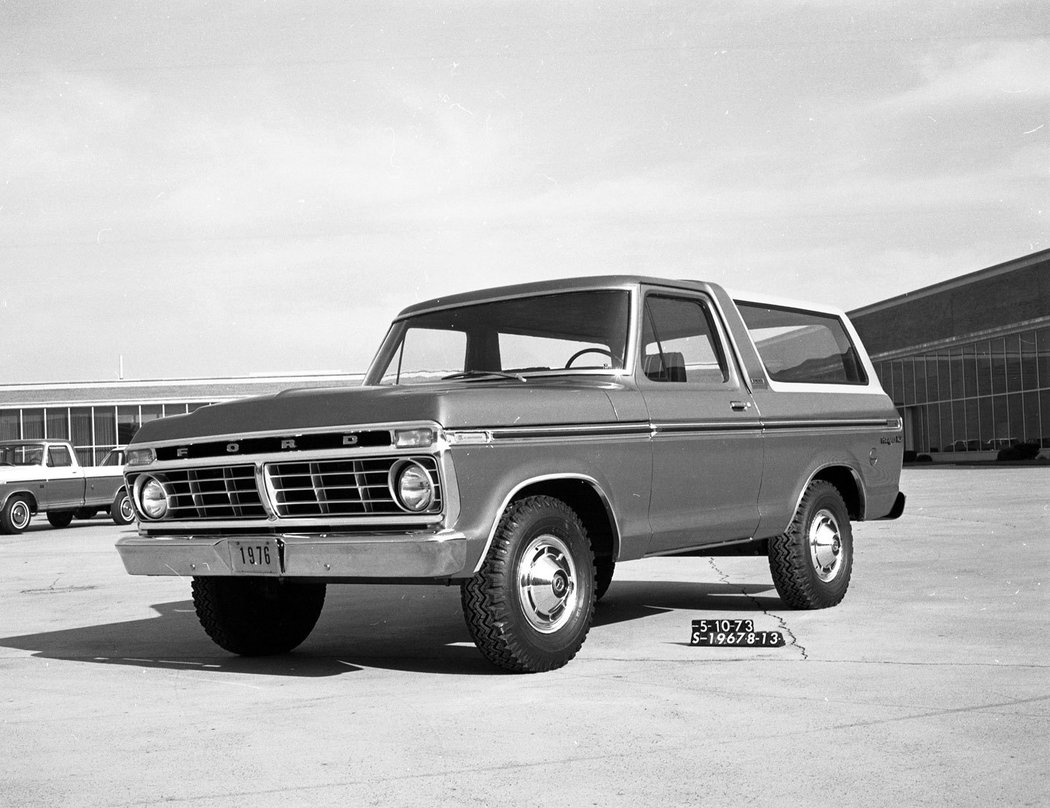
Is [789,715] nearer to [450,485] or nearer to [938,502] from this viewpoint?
[450,485]

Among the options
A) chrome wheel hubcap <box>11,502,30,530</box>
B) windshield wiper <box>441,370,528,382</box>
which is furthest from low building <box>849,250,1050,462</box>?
windshield wiper <box>441,370,528,382</box>

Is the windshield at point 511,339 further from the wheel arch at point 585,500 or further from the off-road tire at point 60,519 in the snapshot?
the off-road tire at point 60,519

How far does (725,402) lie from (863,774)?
3591 millimetres

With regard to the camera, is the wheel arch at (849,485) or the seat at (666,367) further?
the wheel arch at (849,485)

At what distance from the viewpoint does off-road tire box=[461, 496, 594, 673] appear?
19.4ft

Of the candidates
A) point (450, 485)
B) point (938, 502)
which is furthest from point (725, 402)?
point (938, 502)

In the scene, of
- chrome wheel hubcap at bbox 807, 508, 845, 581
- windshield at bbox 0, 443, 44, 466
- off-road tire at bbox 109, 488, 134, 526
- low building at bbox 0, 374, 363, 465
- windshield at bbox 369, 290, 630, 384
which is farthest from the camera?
low building at bbox 0, 374, 363, 465

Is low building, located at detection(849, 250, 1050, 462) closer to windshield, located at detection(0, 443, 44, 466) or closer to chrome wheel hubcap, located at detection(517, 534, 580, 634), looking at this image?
windshield, located at detection(0, 443, 44, 466)

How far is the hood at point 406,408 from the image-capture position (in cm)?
582

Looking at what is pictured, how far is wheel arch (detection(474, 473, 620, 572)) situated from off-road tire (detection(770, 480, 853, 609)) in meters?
1.83

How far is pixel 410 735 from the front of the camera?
192 inches

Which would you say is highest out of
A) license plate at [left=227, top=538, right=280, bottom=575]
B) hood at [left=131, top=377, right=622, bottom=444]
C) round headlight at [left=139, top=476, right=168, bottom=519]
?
hood at [left=131, top=377, right=622, bottom=444]

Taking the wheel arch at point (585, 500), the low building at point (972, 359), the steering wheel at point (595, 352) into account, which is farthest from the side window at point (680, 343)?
the low building at point (972, 359)

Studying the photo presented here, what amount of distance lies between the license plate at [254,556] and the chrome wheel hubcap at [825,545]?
369cm
